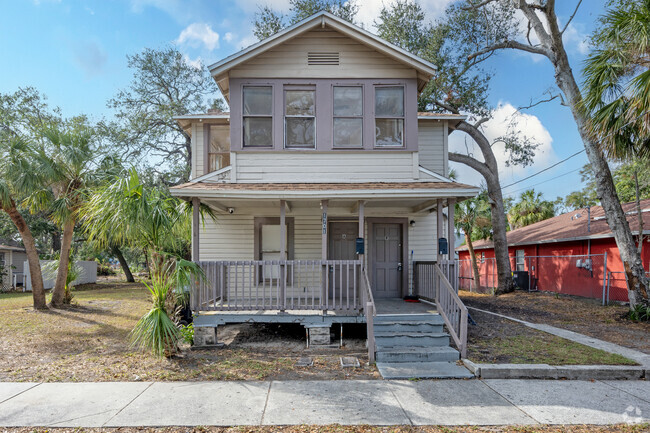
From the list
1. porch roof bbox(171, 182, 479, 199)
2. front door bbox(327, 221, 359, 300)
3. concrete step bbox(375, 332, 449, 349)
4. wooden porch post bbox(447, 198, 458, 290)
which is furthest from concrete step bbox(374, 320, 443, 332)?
front door bbox(327, 221, 359, 300)

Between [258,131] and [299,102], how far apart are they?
1.24 metres

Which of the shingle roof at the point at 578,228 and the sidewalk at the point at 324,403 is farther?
the shingle roof at the point at 578,228

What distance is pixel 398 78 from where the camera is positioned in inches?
392

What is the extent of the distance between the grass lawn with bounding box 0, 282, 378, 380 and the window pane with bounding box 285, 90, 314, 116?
17.8 feet

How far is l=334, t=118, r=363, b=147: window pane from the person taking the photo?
32.4 ft

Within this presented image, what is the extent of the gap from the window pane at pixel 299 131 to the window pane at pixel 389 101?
1727mm

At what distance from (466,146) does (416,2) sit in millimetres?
7279

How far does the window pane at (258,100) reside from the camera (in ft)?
32.2

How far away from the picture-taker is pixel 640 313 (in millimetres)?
10922

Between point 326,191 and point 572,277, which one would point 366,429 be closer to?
point 326,191

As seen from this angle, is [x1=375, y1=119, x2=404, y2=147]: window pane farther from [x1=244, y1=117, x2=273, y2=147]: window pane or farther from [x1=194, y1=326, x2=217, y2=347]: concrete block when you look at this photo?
[x1=194, y1=326, x2=217, y2=347]: concrete block

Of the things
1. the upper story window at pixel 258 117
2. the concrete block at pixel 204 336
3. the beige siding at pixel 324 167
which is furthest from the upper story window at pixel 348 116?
the concrete block at pixel 204 336

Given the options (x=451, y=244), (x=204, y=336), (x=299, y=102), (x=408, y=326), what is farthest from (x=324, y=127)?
(x=204, y=336)

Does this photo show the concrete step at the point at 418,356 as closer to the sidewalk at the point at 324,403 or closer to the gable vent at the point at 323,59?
the sidewalk at the point at 324,403
